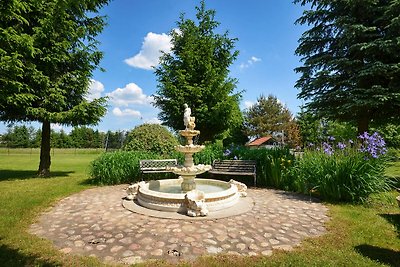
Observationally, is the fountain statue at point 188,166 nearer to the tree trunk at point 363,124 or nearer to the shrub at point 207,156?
the shrub at point 207,156

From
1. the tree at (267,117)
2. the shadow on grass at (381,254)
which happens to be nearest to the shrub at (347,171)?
the shadow on grass at (381,254)

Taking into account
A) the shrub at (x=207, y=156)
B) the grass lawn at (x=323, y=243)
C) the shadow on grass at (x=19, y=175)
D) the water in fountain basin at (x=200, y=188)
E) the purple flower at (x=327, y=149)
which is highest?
the purple flower at (x=327, y=149)

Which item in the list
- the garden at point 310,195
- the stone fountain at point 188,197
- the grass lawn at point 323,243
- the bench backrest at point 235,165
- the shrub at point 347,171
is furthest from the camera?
the bench backrest at point 235,165

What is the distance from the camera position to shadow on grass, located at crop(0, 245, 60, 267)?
350cm

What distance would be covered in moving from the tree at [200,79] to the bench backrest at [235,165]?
7.55 m

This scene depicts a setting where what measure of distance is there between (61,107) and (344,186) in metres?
11.3

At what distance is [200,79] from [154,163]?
992 cm

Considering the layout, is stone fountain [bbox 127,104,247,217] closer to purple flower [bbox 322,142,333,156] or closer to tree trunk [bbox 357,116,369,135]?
purple flower [bbox 322,142,333,156]

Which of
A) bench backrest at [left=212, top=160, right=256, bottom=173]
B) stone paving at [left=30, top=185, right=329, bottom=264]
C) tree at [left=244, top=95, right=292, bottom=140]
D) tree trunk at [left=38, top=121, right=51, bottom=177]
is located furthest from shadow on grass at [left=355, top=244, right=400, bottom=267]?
tree at [left=244, top=95, right=292, bottom=140]

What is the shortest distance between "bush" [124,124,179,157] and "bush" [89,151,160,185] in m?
0.80

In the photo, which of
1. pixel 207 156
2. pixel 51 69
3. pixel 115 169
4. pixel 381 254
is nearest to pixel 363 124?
pixel 207 156

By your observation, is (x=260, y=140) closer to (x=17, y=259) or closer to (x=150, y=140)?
(x=150, y=140)

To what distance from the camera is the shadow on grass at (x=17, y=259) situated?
3502mm

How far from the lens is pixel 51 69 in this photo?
11656mm
